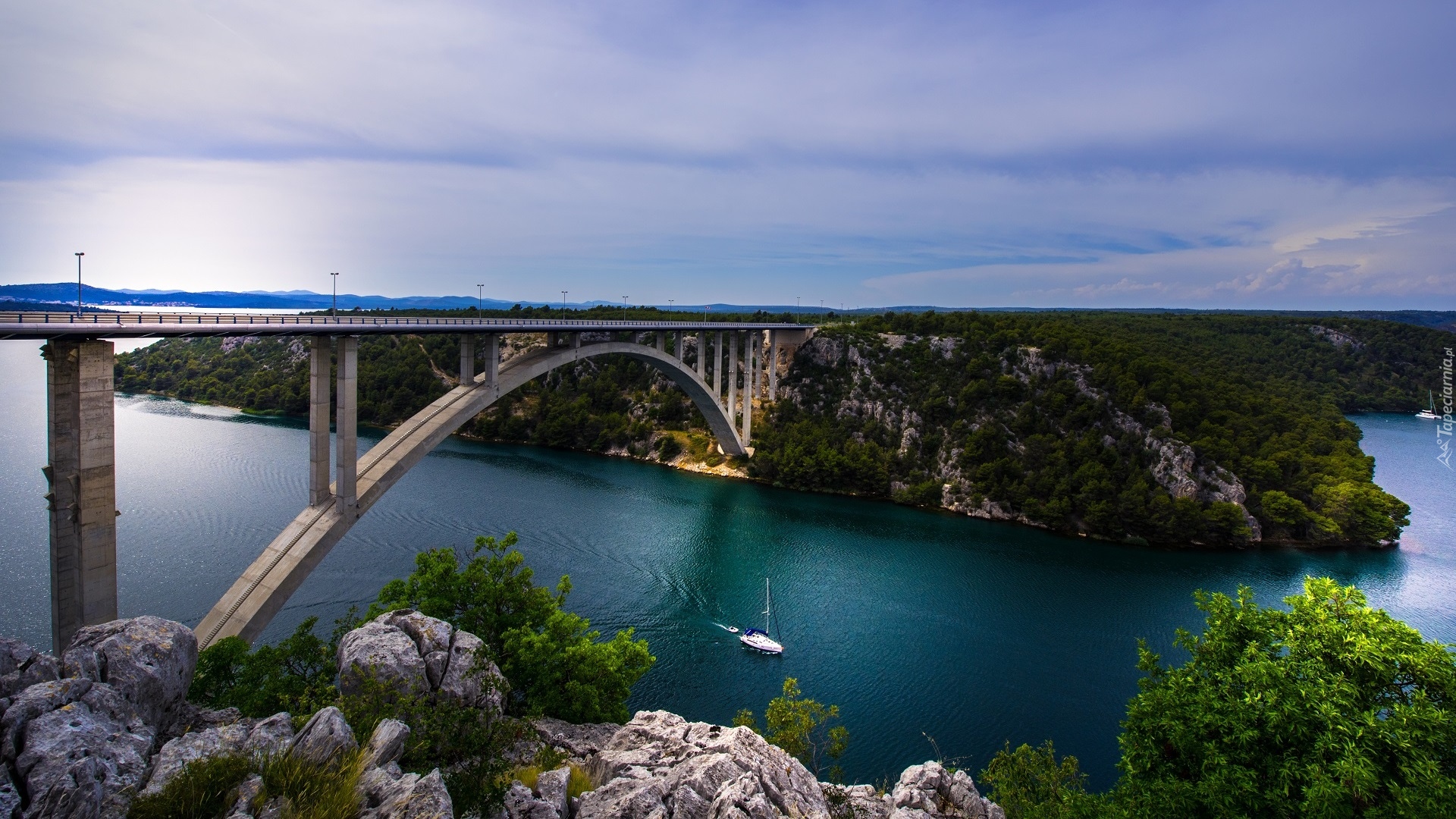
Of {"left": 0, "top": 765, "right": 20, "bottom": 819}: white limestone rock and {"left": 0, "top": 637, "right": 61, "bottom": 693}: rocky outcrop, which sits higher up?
{"left": 0, "top": 637, "right": 61, "bottom": 693}: rocky outcrop

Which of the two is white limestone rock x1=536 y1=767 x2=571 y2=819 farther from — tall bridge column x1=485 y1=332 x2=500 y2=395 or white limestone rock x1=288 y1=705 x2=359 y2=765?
tall bridge column x1=485 y1=332 x2=500 y2=395

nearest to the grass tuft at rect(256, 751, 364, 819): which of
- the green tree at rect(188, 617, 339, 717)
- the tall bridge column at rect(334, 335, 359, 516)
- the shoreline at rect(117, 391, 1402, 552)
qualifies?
the green tree at rect(188, 617, 339, 717)

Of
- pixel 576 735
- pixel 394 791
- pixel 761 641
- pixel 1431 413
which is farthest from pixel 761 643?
pixel 1431 413

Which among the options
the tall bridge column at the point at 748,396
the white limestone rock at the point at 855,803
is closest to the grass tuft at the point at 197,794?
the white limestone rock at the point at 855,803

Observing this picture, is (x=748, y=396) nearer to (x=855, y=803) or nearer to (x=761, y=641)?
(x=761, y=641)

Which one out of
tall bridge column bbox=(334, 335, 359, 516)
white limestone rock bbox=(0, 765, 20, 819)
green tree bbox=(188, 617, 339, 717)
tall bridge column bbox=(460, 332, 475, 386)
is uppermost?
tall bridge column bbox=(460, 332, 475, 386)

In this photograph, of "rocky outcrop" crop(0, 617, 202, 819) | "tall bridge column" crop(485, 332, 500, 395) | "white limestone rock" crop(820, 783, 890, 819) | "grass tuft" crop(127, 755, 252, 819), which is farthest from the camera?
"tall bridge column" crop(485, 332, 500, 395)

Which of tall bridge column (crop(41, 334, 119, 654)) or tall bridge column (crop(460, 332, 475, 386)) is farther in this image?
tall bridge column (crop(460, 332, 475, 386))

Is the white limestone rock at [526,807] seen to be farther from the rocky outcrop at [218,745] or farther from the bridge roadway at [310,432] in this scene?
the bridge roadway at [310,432]
